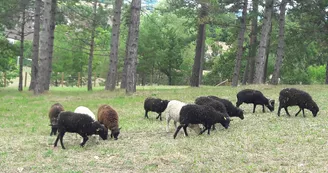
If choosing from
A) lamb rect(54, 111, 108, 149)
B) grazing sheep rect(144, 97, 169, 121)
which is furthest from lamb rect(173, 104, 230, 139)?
grazing sheep rect(144, 97, 169, 121)

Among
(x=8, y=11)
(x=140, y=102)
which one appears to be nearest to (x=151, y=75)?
(x=8, y=11)

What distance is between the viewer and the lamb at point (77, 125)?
405 inches

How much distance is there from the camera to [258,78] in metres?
26.6

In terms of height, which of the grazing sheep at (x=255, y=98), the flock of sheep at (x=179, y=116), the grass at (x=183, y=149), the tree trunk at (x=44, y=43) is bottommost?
the grass at (x=183, y=149)

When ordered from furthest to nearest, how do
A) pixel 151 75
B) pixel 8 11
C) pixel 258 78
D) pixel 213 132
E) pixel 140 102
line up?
pixel 151 75 < pixel 8 11 < pixel 258 78 < pixel 140 102 < pixel 213 132

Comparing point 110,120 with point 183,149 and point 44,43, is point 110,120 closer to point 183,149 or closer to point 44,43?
point 183,149

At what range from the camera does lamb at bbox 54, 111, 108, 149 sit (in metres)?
10.3

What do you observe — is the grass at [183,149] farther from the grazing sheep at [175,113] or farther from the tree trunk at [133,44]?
the tree trunk at [133,44]

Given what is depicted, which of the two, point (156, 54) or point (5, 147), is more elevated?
point (156, 54)

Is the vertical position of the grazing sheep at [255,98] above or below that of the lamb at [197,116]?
above

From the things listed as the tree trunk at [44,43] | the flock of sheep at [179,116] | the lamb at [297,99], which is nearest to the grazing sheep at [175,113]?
the flock of sheep at [179,116]

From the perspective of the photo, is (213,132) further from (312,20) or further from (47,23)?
(312,20)

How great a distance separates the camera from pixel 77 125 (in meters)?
10.3

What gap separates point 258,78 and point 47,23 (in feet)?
46.4
